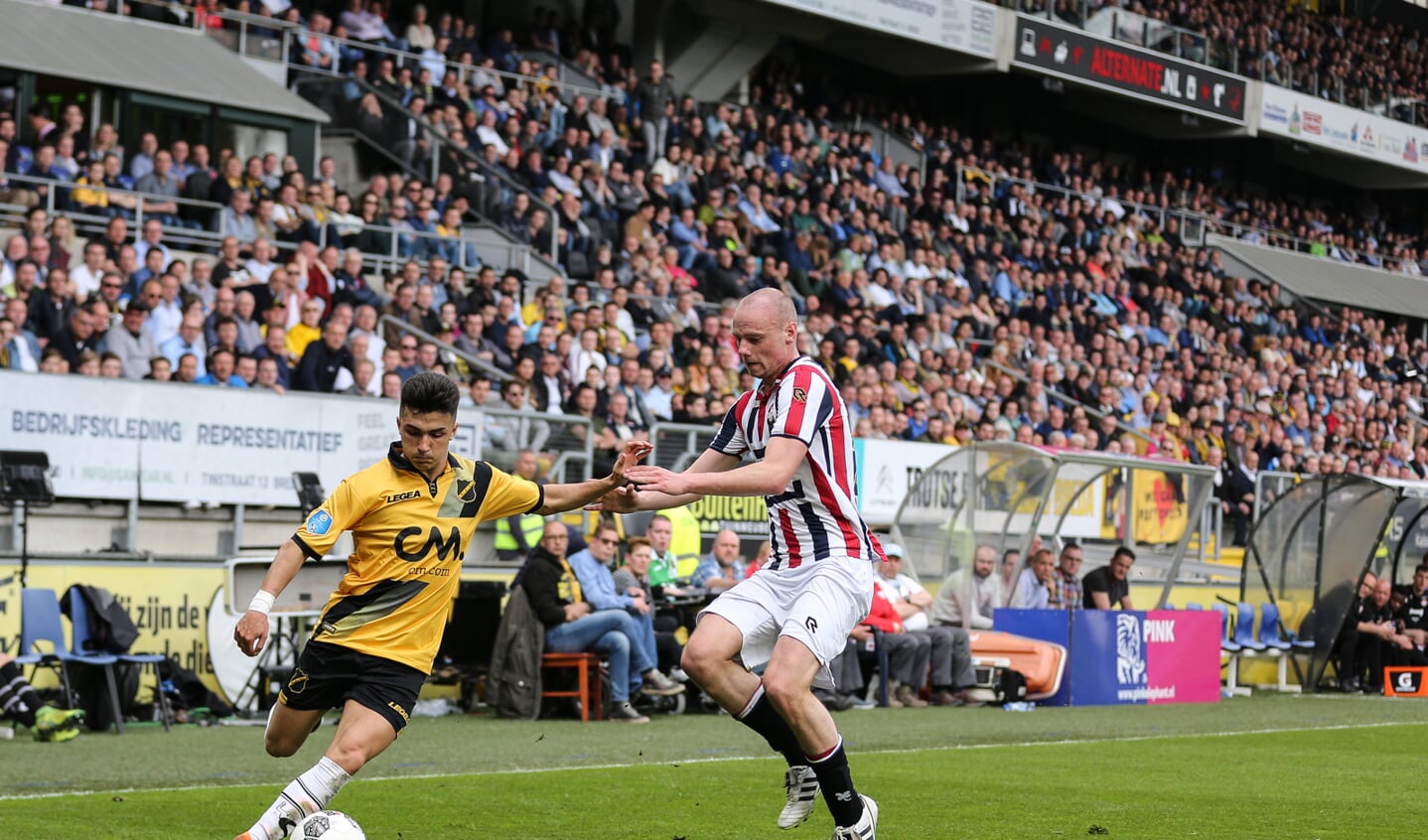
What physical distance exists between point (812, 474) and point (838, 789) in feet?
3.94

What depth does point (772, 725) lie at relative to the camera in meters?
7.29

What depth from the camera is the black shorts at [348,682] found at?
642 cm

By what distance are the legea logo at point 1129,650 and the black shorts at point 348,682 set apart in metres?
12.2

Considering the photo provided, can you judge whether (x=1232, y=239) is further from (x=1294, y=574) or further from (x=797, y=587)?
(x=797, y=587)

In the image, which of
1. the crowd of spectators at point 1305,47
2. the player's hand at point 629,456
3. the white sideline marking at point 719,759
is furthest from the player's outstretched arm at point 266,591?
the crowd of spectators at point 1305,47

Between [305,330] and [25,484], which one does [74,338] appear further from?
[305,330]

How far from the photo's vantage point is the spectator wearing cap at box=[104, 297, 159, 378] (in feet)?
49.7

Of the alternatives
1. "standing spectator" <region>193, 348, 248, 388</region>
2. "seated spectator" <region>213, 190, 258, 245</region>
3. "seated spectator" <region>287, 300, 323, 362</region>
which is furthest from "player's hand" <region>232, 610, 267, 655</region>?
"seated spectator" <region>213, 190, 258, 245</region>

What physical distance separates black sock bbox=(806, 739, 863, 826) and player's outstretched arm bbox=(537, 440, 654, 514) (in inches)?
50.5

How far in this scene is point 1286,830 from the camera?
27.1 ft

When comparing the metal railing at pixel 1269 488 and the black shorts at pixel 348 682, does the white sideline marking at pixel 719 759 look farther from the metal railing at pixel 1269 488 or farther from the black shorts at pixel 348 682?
the metal railing at pixel 1269 488

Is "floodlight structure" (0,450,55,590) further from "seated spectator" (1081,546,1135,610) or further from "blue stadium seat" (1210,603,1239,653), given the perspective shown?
"blue stadium seat" (1210,603,1239,653)

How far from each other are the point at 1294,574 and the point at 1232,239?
21235 mm

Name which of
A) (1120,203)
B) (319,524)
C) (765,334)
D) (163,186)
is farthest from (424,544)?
(1120,203)
